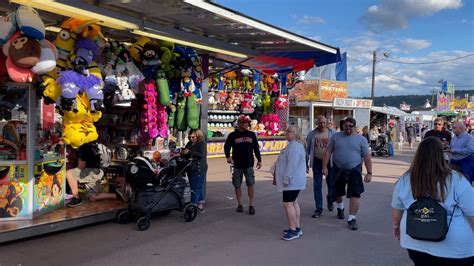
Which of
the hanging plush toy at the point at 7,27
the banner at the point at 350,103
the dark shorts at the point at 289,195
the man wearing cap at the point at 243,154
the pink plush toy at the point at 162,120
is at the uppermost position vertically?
the hanging plush toy at the point at 7,27

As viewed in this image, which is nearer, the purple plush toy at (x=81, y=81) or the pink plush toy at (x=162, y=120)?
the purple plush toy at (x=81, y=81)

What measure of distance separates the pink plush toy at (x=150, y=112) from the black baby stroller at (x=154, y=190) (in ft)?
2.39

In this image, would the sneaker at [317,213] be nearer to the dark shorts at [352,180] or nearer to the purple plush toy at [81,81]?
the dark shorts at [352,180]

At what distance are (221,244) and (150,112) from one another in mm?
2765

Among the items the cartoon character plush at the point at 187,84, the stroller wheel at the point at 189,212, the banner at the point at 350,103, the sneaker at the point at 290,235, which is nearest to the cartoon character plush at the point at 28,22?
the cartoon character plush at the point at 187,84

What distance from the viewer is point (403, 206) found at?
3.29m

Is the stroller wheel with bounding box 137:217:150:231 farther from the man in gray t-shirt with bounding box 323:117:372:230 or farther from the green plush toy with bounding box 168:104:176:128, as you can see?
the man in gray t-shirt with bounding box 323:117:372:230

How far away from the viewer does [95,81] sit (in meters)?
6.11

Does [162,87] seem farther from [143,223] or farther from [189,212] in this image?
[143,223]

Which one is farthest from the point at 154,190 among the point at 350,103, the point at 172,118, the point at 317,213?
the point at 350,103

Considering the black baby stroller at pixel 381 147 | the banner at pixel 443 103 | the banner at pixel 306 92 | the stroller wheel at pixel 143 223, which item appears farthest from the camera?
the banner at pixel 443 103

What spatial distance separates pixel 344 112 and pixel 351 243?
83.8 ft

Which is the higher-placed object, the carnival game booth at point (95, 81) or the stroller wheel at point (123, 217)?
the carnival game booth at point (95, 81)

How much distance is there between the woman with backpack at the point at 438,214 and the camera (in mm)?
3004
